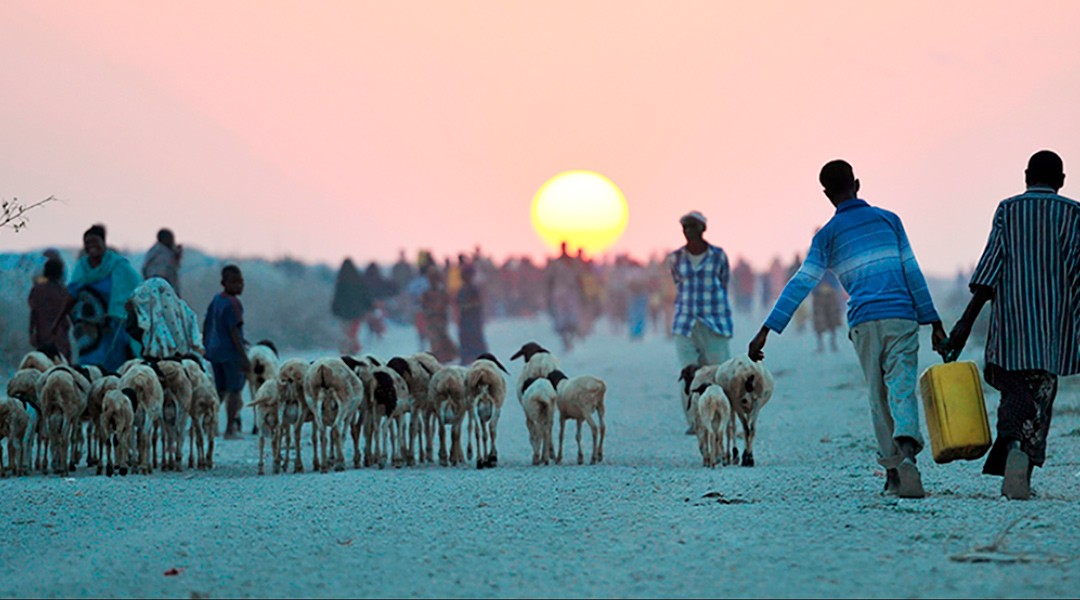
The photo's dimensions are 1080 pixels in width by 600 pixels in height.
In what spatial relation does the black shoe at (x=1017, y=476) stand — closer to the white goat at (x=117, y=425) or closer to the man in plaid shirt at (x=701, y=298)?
the man in plaid shirt at (x=701, y=298)

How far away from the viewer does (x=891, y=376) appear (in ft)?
28.6

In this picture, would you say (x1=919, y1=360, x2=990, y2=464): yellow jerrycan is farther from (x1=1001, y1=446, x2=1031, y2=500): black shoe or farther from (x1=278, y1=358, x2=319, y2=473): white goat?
(x1=278, y1=358, x2=319, y2=473): white goat

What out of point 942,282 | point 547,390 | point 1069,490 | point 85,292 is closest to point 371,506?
point 547,390

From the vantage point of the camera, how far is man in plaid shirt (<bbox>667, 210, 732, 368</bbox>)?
14.6 metres

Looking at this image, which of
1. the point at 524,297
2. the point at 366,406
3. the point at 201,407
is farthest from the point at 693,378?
the point at 524,297

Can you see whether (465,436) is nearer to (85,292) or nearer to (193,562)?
(85,292)

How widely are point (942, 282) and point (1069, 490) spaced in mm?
100840

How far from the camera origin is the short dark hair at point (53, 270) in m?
15.8

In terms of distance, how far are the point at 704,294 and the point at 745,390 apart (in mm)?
2811

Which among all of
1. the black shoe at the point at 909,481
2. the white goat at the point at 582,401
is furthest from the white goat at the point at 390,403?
the black shoe at the point at 909,481

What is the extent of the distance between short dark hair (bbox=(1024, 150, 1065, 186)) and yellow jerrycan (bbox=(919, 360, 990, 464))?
1217mm

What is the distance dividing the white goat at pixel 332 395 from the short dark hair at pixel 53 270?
5338 mm

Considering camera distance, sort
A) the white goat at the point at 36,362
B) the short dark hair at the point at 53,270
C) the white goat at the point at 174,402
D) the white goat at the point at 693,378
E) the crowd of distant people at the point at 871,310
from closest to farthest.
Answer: the crowd of distant people at the point at 871,310, the white goat at the point at 174,402, the white goat at the point at 693,378, the white goat at the point at 36,362, the short dark hair at the point at 53,270

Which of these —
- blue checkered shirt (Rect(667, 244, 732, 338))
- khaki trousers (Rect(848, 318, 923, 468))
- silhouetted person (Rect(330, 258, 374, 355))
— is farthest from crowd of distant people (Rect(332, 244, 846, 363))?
khaki trousers (Rect(848, 318, 923, 468))
